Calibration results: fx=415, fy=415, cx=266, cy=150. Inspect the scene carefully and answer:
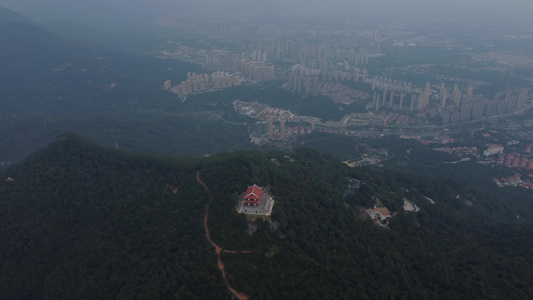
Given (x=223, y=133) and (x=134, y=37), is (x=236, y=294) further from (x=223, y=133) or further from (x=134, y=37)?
(x=134, y=37)

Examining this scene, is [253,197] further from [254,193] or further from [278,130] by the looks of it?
[278,130]

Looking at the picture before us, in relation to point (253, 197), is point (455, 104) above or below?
below

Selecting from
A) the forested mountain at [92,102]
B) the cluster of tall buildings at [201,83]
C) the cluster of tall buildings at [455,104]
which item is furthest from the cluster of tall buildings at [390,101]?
the cluster of tall buildings at [201,83]

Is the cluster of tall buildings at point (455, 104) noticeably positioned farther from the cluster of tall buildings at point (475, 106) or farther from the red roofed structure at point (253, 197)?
the red roofed structure at point (253, 197)

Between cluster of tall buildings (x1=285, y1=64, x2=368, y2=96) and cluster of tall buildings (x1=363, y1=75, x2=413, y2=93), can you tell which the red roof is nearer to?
cluster of tall buildings (x1=285, y1=64, x2=368, y2=96)

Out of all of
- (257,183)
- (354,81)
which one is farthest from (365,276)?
(354,81)

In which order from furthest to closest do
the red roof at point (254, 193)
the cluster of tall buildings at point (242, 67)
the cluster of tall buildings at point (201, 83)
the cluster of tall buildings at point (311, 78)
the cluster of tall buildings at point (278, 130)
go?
the cluster of tall buildings at point (242, 67) → the cluster of tall buildings at point (201, 83) → the cluster of tall buildings at point (311, 78) → the cluster of tall buildings at point (278, 130) → the red roof at point (254, 193)

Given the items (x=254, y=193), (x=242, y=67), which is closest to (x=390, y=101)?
(x=242, y=67)
